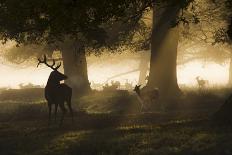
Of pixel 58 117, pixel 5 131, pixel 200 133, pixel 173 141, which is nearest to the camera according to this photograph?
pixel 173 141

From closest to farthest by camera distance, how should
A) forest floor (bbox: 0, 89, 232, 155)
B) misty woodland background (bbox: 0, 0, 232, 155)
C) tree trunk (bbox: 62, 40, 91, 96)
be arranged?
forest floor (bbox: 0, 89, 232, 155) < misty woodland background (bbox: 0, 0, 232, 155) < tree trunk (bbox: 62, 40, 91, 96)

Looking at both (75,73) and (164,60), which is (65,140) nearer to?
(164,60)

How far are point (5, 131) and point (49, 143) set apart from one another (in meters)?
3.68

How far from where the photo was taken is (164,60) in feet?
107

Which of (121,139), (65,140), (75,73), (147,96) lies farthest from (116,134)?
(75,73)

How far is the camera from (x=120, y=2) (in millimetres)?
17672

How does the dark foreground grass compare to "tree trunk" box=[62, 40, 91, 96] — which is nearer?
the dark foreground grass

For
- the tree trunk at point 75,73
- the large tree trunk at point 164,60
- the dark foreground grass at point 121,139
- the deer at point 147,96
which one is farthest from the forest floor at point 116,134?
the tree trunk at point 75,73

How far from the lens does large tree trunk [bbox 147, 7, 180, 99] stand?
31844mm

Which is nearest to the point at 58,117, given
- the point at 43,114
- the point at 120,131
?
the point at 43,114

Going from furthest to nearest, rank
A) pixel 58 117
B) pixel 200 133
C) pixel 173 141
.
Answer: pixel 58 117, pixel 200 133, pixel 173 141

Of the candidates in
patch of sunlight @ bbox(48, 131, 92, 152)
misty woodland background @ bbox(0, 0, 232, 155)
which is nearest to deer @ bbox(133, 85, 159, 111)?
misty woodland background @ bbox(0, 0, 232, 155)

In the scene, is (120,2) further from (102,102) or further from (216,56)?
(216,56)

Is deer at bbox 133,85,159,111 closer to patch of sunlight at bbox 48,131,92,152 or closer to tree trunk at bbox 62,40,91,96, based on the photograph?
patch of sunlight at bbox 48,131,92,152
